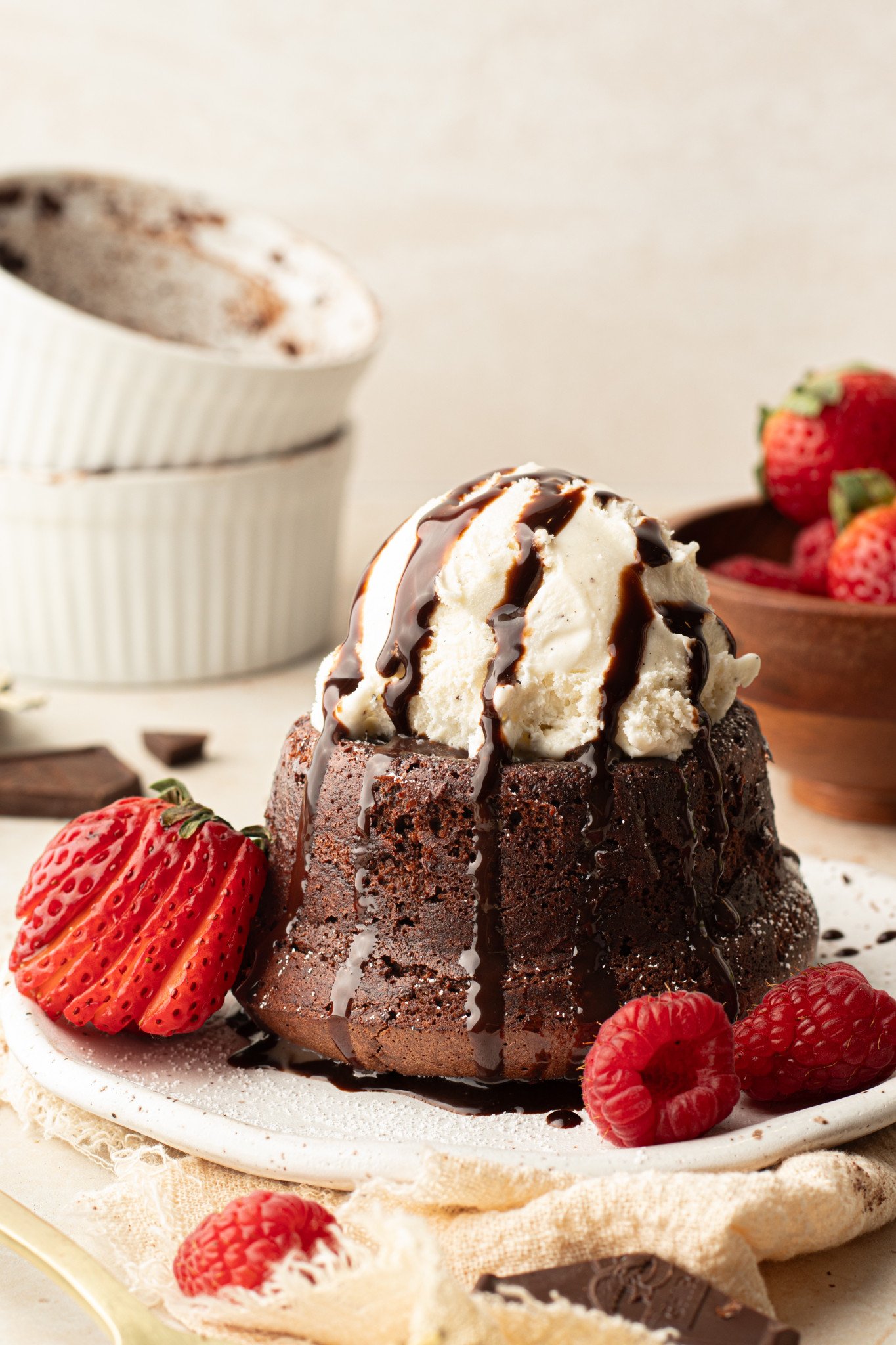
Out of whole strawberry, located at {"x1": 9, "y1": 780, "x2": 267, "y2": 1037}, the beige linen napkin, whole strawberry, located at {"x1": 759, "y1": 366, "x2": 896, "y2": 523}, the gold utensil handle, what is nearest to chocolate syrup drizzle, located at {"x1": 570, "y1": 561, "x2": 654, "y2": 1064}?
the beige linen napkin

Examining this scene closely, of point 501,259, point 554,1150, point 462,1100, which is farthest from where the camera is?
point 501,259

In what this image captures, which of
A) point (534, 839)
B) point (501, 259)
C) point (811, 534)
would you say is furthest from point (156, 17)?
point (534, 839)

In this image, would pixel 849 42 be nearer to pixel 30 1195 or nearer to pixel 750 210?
pixel 750 210

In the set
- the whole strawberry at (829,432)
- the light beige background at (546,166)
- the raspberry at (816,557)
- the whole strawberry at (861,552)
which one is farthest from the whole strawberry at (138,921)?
the light beige background at (546,166)

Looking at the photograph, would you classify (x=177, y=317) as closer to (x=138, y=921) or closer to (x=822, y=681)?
(x=822, y=681)

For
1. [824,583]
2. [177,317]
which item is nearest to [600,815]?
[824,583]

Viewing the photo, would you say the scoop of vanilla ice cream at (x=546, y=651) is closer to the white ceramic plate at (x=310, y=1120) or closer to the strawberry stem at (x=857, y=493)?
the white ceramic plate at (x=310, y=1120)
